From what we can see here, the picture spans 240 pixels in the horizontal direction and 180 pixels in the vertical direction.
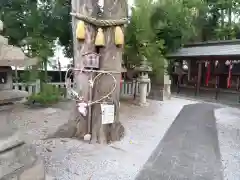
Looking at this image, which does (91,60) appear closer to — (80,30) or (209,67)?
(80,30)

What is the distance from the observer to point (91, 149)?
3.84 meters

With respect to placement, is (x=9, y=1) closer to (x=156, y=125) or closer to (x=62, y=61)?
(x=156, y=125)

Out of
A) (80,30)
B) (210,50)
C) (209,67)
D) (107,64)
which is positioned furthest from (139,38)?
(209,67)

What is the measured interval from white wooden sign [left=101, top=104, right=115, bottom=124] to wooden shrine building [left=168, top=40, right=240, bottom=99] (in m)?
8.10

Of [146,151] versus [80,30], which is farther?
[146,151]

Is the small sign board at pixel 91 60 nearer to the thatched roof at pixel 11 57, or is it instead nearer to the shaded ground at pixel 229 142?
the thatched roof at pixel 11 57

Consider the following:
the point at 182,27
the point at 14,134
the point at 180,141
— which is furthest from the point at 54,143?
the point at 182,27

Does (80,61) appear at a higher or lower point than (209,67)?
lower

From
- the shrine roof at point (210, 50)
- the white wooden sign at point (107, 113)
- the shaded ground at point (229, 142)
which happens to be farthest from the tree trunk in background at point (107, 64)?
the shrine roof at point (210, 50)

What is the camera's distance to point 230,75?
1113 cm

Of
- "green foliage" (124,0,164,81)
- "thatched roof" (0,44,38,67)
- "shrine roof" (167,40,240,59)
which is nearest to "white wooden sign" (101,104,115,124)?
"thatched roof" (0,44,38,67)

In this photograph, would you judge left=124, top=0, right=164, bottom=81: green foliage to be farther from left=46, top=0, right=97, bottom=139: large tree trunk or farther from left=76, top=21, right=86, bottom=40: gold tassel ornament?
left=76, top=21, right=86, bottom=40: gold tassel ornament

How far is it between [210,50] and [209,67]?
3.08 feet

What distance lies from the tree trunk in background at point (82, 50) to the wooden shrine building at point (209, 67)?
26.9 feet
